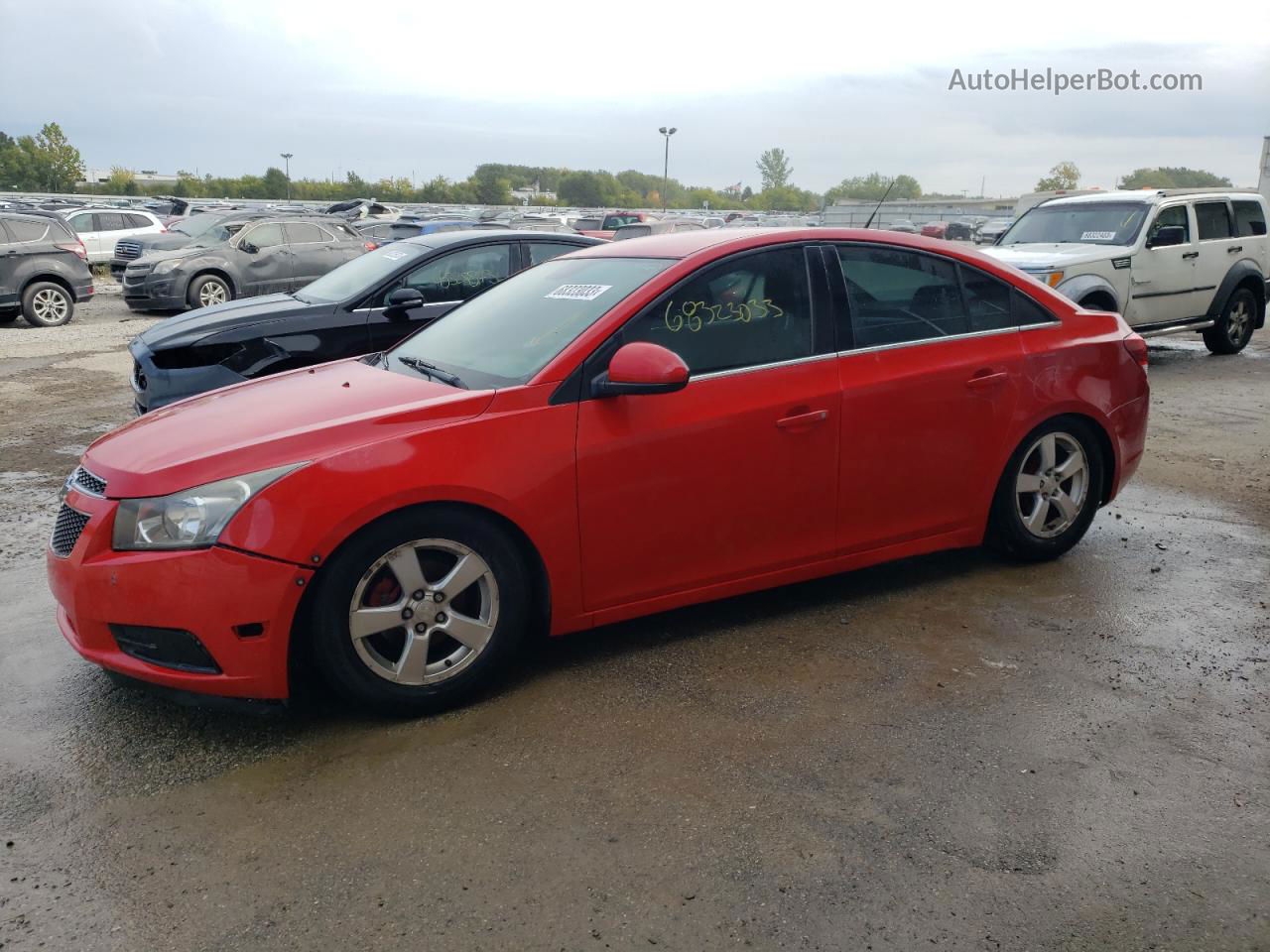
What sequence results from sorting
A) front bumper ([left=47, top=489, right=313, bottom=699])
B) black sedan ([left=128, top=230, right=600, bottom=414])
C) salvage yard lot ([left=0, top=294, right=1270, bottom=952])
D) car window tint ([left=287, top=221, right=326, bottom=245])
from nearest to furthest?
salvage yard lot ([left=0, top=294, right=1270, bottom=952])
front bumper ([left=47, top=489, right=313, bottom=699])
black sedan ([left=128, top=230, right=600, bottom=414])
car window tint ([left=287, top=221, right=326, bottom=245])

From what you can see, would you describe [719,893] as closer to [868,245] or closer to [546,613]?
[546,613]

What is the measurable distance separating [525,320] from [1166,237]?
9.55m

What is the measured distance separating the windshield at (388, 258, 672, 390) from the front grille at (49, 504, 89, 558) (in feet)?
4.48

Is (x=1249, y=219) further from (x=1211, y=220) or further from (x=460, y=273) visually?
(x=460, y=273)

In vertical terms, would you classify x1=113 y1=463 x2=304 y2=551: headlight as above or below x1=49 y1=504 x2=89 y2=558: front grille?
above

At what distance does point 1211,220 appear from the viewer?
40.7 feet

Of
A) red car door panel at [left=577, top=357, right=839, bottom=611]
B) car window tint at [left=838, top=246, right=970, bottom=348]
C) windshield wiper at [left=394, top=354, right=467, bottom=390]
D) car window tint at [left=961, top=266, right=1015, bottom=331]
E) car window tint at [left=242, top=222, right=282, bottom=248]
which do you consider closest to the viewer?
red car door panel at [left=577, top=357, right=839, bottom=611]

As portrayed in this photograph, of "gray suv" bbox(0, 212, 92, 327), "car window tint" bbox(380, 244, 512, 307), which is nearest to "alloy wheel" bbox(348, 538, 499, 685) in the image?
"car window tint" bbox(380, 244, 512, 307)

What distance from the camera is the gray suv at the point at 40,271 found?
1625 centimetres

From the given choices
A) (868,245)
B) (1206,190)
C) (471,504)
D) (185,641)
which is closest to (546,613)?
(471,504)

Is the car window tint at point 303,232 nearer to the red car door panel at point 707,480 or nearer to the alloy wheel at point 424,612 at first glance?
the red car door panel at point 707,480

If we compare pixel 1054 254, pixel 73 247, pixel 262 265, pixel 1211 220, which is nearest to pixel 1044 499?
pixel 1054 254

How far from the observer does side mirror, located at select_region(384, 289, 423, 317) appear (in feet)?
24.6

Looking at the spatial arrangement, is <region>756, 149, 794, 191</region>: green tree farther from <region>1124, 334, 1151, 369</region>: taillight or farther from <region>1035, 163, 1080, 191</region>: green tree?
<region>1124, 334, 1151, 369</region>: taillight
